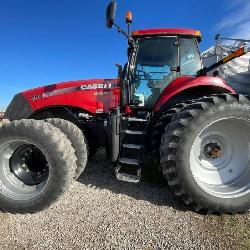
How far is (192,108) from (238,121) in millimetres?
641

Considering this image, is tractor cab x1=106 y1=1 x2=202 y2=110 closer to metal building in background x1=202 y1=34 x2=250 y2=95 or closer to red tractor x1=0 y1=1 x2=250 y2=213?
red tractor x1=0 y1=1 x2=250 y2=213

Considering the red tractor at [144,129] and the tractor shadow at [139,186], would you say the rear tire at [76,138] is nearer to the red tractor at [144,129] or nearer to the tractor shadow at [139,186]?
the red tractor at [144,129]

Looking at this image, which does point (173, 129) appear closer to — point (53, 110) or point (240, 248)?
point (240, 248)

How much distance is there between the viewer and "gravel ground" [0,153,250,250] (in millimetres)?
3205

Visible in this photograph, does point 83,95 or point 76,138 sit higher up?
point 83,95

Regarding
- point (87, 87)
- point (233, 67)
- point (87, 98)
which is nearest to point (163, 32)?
point (87, 87)

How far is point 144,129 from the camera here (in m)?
4.77

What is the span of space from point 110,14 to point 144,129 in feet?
5.40

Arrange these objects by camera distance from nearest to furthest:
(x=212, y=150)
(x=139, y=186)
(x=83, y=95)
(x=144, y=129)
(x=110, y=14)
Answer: (x=212, y=150) < (x=110, y=14) < (x=139, y=186) < (x=144, y=129) < (x=83, y=95)

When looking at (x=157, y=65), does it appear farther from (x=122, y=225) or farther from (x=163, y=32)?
(x=122, y=225)

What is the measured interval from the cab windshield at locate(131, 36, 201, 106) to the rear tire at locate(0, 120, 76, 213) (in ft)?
5.31

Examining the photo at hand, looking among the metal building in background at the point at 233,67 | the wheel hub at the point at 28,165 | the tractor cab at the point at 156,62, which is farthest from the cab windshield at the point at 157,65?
the metal building in background at the point at 233,67

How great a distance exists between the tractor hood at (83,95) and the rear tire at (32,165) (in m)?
1.05

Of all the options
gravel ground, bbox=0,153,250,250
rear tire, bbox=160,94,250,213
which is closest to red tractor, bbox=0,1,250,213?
rear tire, bbox=160,94,250,213
